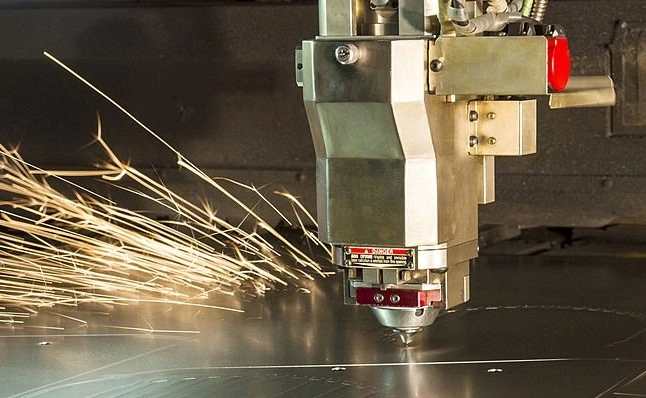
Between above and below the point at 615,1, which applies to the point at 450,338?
below

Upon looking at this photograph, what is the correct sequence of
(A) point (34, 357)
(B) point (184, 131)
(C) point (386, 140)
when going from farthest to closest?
(B) point (184, 131), (A) point (34, 357), (C) point (386, 140)

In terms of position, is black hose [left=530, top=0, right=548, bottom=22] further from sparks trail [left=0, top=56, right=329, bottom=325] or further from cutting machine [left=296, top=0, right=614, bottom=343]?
sparks trail [left=0, top=56, right=329, bottom=325]

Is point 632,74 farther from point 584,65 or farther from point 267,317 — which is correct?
point 267,317

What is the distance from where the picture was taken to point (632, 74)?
430cm

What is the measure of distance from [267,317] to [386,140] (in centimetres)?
89

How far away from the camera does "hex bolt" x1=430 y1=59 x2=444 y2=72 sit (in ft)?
8.57

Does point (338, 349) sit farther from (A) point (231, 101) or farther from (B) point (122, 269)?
(A) point (231, 101)

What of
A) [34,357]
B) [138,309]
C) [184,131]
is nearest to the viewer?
[34,357]

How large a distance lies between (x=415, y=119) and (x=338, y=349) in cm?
61

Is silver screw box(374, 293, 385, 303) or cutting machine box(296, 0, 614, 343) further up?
cutting machine box(296, 0, 614, 343)

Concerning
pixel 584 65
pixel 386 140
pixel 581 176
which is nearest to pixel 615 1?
pixel 584 65

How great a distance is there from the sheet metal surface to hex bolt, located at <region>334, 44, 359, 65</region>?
58 cm

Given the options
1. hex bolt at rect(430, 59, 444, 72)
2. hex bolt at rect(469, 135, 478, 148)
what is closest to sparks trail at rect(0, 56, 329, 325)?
hex bolt at rect(469, 135, 478, 148)

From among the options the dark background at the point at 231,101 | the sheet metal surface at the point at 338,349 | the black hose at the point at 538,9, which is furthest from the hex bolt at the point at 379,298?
the dark background at the point at 231,101
